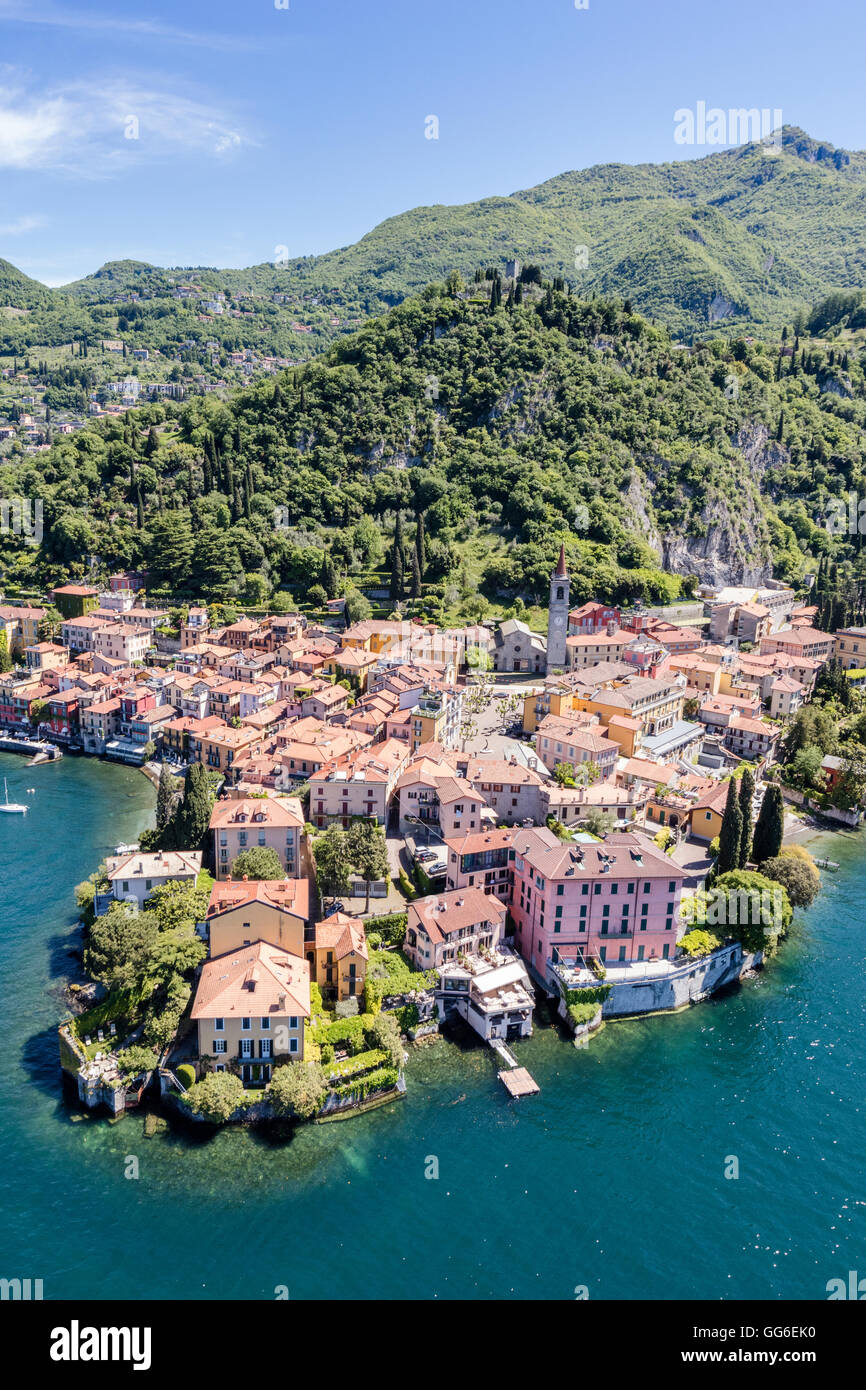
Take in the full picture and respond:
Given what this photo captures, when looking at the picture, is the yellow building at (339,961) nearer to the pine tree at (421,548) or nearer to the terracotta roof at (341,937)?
the terracotta roof at (341,937)

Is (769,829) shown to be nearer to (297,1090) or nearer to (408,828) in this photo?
(408,828)

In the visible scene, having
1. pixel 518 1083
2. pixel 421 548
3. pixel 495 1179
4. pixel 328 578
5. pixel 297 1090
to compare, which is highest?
pixel 421 548

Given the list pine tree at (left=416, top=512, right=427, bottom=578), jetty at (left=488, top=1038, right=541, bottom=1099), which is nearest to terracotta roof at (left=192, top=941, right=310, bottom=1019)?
jetty at (left=488, top=1038, right=541, bottom=1099)

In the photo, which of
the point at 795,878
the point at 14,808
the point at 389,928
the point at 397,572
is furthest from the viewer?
the point at 397,572

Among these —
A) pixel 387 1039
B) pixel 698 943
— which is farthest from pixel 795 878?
pixel 387 1039

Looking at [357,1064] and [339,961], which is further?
[339,961]

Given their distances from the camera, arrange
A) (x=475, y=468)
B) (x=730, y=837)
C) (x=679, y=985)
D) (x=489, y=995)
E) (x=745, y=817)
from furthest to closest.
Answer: (x=475, y=468), (x=730, y=837), (x=745, y=817), (x=679, y=985), (x=489, y=995)

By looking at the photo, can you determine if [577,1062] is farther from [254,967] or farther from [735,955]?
[254,967]
